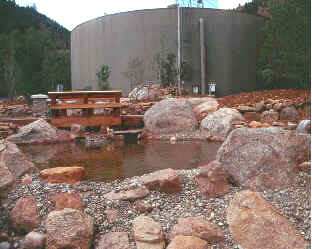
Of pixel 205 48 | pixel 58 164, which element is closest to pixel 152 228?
pixel 58 164

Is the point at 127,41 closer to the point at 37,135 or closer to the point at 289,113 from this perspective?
the point at 37,135

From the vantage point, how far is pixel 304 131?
3.22 metres

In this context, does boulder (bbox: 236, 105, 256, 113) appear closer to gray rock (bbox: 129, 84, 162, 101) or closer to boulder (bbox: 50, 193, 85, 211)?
gray rock (bbox: 129, 84, 162, 101)

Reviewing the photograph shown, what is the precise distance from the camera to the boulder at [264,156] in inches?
106

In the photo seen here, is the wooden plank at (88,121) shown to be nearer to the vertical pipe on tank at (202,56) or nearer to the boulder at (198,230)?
the vertical pipe on tank at (202,56)

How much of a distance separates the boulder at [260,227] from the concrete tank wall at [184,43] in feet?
35.9

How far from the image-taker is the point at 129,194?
2.69 meters

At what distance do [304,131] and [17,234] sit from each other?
2.92 m

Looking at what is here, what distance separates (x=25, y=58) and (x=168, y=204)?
18.2 meters

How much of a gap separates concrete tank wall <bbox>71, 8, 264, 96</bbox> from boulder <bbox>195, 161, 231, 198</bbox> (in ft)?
34.3

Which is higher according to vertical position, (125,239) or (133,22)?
(133,22)

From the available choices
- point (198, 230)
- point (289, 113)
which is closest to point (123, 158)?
point (198, 230)

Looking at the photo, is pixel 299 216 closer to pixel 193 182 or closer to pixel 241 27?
pixel 193 182

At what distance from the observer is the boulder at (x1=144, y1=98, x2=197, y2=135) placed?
8.00 meters
